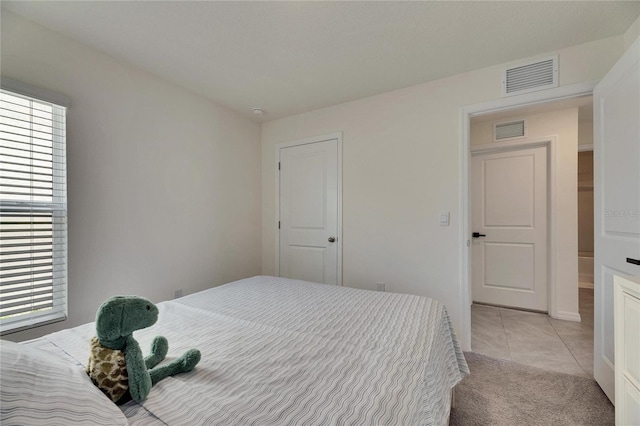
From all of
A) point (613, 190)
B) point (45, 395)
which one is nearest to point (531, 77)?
point (613, 190)

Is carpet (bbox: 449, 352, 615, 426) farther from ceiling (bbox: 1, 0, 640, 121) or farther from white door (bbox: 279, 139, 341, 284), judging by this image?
ceiling (bbox: 1, 0, 640, 121)

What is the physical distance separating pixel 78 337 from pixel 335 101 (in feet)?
8.96

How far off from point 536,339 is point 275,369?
273 cm

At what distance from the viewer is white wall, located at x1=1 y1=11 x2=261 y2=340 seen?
1798mm

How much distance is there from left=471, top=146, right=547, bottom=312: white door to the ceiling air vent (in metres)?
1.48

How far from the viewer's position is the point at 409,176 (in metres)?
2.57

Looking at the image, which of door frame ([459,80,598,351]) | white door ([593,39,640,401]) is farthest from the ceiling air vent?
white door ([593,39,640,401])

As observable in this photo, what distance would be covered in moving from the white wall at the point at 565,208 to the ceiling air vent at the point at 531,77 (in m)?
1.35

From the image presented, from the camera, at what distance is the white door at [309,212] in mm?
3004

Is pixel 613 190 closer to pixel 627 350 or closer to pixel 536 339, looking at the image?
pixel 627 350

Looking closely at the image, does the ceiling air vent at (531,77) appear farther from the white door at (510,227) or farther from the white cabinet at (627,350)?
the white cabinet at (627,350)

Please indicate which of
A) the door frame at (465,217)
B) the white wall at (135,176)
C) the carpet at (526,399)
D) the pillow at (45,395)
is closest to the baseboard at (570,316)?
the carpet at (526,399)

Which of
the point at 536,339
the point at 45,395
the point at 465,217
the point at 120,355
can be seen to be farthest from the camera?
the point at 536,339

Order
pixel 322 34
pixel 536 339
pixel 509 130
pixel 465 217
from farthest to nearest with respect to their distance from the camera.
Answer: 1. pixel 509 130
2. pixel 536 339
3. pixel 465 217
4. pixel 322 34
